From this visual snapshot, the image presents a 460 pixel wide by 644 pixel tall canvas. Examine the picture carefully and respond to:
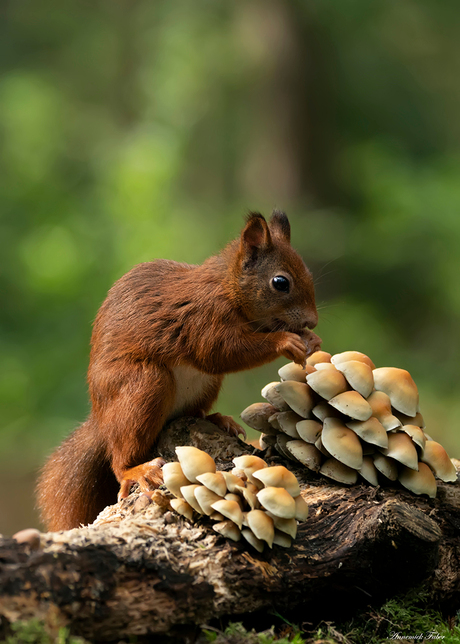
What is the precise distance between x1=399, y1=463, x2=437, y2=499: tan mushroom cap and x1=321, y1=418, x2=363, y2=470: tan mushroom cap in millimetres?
159

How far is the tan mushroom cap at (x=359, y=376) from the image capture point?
186 centimetres

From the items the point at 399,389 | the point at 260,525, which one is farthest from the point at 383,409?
the point at 260,525

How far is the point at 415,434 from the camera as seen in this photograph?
1.81 metres

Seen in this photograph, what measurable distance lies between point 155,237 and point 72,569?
180 inches

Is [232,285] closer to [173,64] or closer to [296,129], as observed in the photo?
[296,129]

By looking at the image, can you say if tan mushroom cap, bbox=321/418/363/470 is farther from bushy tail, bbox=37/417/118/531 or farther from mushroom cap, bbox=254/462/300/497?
bushy tail, bbox=37/417/118/531

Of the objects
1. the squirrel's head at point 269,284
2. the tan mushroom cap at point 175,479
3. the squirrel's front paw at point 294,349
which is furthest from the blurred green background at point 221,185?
the tan mushroom cap at point 175,479

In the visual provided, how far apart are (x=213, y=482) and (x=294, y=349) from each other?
28.1 inches

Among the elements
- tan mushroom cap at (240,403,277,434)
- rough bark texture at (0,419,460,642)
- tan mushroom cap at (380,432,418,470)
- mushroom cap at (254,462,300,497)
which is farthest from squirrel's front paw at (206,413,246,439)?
mushroom cap at (254,462,300,497)

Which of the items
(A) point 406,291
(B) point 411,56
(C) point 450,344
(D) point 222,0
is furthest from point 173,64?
(C) point 450,344

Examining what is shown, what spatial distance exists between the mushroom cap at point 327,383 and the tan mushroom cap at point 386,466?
0.24 metres

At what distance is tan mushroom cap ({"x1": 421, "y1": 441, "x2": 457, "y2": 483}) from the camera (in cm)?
186

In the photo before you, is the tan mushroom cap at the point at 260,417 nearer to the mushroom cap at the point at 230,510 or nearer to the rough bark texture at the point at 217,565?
the rough bark texture at the point at 217,565

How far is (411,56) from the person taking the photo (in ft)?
23.0
